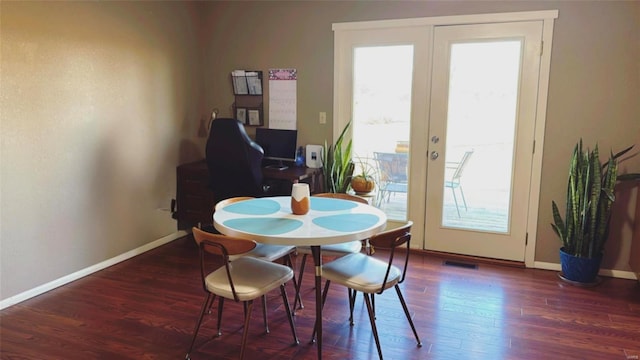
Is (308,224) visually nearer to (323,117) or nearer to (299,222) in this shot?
(299,222)

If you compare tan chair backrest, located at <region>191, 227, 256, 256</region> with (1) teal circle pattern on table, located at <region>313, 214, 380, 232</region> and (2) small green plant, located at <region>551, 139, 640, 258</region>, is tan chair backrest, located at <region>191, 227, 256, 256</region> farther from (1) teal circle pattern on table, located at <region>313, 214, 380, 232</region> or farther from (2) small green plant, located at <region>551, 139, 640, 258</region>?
(2) small green plant, located at <region>551, 139, 640, 258</region>

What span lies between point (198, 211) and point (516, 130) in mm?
2840

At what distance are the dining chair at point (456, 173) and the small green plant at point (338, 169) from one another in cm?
83

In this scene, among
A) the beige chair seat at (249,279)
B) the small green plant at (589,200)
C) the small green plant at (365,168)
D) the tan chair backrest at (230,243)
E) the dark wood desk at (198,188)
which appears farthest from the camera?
the small green plant at (365,168)

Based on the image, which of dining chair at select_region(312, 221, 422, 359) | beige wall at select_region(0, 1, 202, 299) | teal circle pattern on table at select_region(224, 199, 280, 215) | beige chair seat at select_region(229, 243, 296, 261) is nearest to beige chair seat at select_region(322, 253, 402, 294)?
dining chair at select_region(312, 221, 422, 359)

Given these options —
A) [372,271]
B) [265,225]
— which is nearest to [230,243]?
[265,225]

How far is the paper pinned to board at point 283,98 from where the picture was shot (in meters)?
4.30

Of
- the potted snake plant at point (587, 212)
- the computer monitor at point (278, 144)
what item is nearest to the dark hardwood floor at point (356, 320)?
the potted snake plant at point (587, 212)

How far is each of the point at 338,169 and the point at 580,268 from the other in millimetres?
1999

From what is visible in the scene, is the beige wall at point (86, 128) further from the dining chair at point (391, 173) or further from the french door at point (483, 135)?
the french door at point (483, 135)

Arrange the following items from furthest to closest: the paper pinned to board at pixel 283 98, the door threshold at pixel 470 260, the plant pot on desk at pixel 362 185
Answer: the paper pinned to board at pixel 283 98 < the plant pot on desk at pixel 362 185 < the door threshold at pixel 470 260

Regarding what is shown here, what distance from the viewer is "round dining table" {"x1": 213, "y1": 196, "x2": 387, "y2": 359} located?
2.12 metres

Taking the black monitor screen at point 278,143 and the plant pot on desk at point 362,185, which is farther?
the black monitor screen at point 278,143

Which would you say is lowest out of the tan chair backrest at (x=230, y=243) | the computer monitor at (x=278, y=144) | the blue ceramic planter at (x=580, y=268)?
the blue ceramic planter at (x=580, y=268)
